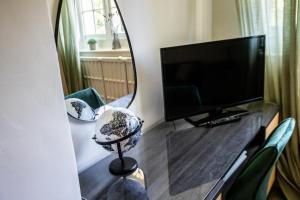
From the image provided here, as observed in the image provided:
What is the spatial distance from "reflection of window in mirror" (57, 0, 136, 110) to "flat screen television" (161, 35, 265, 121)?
25 centimetres

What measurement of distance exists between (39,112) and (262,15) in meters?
1.72

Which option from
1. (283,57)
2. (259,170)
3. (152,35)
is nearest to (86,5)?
(152,35)

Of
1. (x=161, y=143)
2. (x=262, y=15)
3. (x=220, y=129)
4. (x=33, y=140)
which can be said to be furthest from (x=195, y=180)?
(x=262, y=15)

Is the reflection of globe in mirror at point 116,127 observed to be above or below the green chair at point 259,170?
above

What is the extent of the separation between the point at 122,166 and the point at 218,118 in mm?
799

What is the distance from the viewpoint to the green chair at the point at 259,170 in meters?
1.08

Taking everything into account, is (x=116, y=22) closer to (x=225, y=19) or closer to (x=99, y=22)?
(x=99, y=22)

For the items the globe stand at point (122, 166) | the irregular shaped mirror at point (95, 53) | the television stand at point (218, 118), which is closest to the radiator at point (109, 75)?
the irregular shaped mirror at point (95, 53)

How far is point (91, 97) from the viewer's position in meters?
1.29

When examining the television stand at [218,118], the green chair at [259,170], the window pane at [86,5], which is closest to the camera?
the green chair at [259,170]

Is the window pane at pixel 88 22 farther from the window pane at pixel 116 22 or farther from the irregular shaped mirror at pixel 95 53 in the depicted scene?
the window pane at pixel 116 22

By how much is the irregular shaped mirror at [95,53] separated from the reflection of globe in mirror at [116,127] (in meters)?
0.20

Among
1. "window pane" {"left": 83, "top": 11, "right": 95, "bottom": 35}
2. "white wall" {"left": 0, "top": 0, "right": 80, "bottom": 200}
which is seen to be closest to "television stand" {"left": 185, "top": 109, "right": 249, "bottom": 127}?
"window pane" {"left": 83, "top": 11, "right": 95, "bottom": 35}

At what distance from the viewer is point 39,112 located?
2.01 feet
